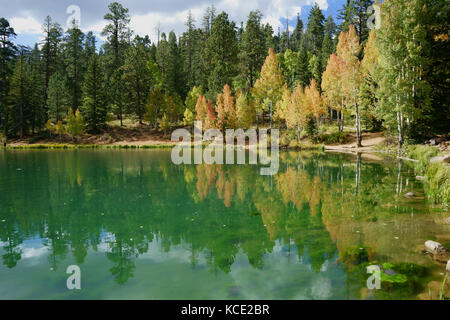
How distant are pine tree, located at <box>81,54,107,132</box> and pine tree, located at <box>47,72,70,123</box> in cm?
413

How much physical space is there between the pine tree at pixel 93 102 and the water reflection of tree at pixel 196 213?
1520 inches

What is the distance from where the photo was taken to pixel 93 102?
5444cm

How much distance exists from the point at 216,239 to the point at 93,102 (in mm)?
53396

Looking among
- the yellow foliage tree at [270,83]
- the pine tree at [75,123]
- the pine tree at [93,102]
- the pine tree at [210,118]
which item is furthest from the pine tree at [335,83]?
the pine tree at [75,123]

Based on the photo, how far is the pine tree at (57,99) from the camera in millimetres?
55594

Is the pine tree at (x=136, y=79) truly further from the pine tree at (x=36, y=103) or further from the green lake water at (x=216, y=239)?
the green lake water at (x=216, y=239)

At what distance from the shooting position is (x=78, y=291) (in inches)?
211

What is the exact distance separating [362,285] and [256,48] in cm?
5127

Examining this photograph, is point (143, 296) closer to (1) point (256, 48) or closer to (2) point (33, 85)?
(1) point (256, 48)

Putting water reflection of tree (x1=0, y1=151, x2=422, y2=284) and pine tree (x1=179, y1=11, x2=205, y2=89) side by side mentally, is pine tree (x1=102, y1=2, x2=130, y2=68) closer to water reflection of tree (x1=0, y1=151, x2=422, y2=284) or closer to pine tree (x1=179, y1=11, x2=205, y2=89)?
pine tree (x1=179, y1=11, x2=205, y2=89)

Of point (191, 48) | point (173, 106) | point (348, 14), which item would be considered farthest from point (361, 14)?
point (191, 48)

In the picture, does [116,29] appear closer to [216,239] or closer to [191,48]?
[191,48]

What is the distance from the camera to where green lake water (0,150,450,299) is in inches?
215
